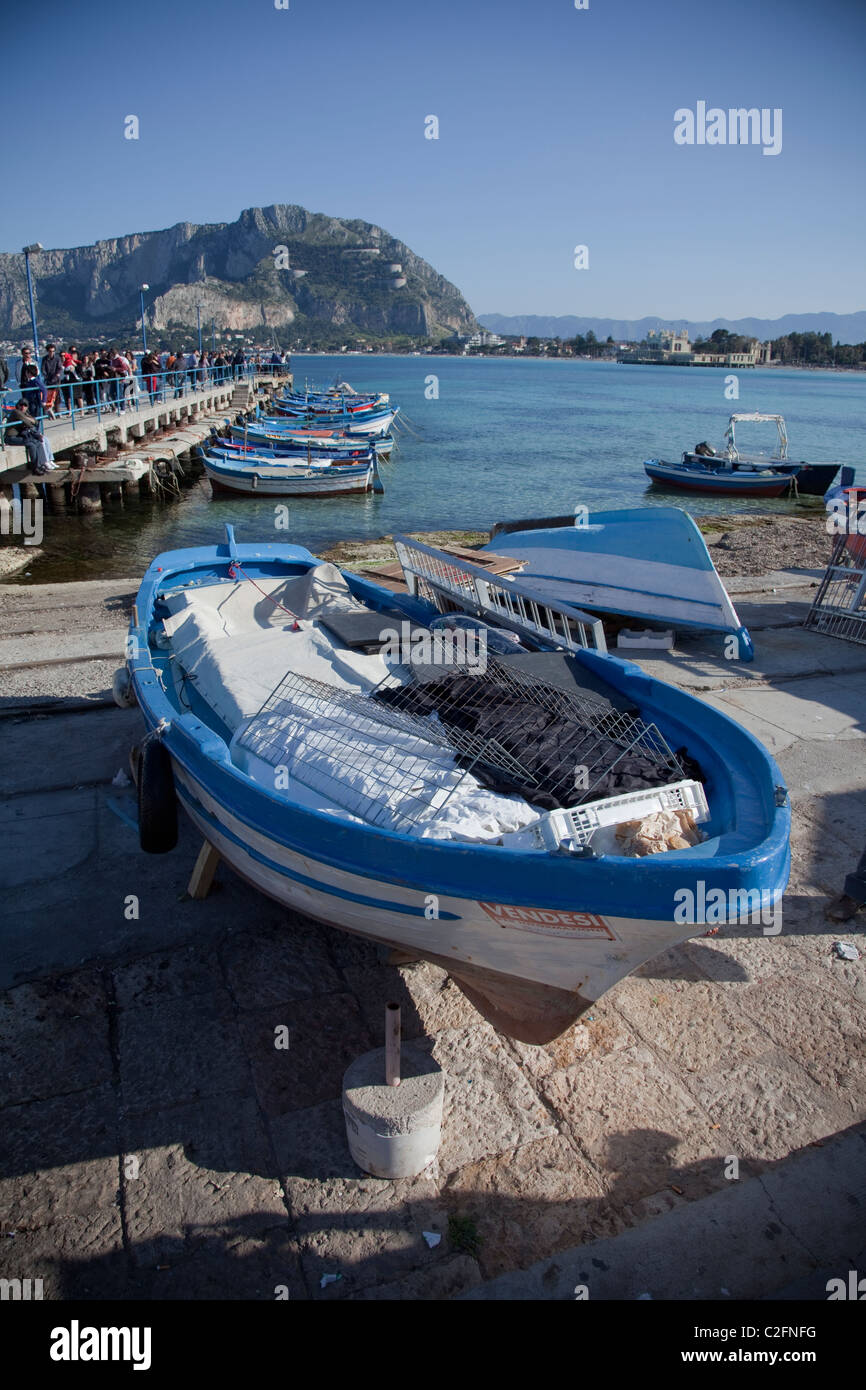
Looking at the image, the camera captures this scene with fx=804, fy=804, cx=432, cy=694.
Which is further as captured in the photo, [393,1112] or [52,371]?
[52,371]

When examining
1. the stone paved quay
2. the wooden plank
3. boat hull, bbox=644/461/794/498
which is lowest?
the stone paved quay

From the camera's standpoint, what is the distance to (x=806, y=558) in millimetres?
19312

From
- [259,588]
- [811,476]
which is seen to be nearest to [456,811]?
[259,588]

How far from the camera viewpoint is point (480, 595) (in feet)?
25.6

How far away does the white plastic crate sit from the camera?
13.0 ft

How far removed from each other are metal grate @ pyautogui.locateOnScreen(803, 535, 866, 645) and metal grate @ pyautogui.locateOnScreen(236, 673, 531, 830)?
9.41 meters

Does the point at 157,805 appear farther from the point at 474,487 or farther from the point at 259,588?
the point at 474,487

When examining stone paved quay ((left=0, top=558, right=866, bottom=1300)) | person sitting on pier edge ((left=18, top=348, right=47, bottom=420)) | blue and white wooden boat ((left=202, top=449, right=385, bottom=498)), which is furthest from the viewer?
blue and white wooden boat ((left=202, top=449, right=385, bottom=498))

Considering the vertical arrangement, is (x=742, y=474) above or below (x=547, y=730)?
above

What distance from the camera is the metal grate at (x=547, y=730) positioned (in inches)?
185

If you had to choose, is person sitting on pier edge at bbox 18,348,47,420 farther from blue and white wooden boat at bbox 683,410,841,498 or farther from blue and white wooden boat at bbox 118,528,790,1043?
blue and white wooden boat at bbox 683,410,841,498

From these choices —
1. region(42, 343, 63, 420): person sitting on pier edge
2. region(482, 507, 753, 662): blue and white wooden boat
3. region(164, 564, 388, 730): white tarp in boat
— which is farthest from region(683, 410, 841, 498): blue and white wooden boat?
region(164, 564, 388, 730): white tarp in boat

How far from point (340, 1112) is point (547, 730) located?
2.52 metres
